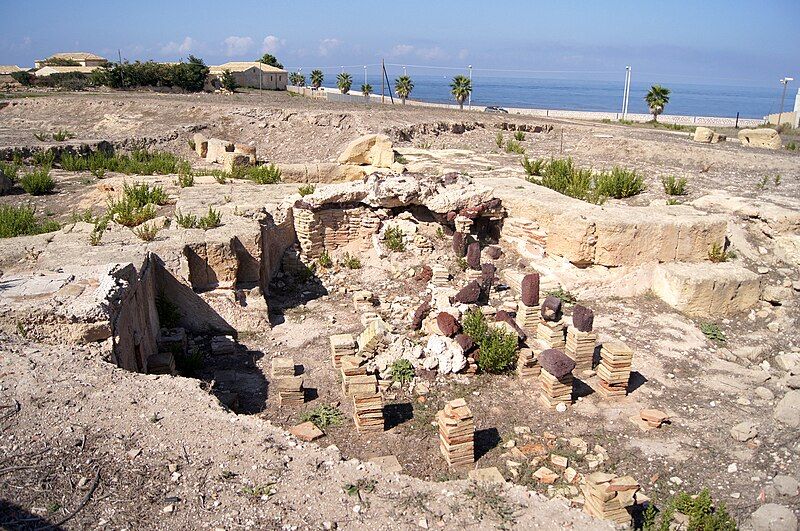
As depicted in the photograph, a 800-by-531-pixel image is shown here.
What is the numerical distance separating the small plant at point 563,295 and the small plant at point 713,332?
1801mm

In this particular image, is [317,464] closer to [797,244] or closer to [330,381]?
[330,381]

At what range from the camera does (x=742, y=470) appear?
17.3ft

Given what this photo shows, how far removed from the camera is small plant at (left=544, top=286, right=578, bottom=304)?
28.8 feet

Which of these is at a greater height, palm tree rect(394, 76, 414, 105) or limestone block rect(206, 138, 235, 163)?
palm tree rect(394, 76, 414, 105)

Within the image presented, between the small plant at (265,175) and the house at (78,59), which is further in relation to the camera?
the house at (78,59)

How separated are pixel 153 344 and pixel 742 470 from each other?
6.40m

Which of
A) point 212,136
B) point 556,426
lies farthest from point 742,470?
point 212,136

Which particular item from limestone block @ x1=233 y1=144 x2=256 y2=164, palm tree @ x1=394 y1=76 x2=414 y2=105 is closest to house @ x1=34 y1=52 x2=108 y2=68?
palm tree @ x1=394 y1=76 x2=414 y2=105

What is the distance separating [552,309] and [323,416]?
3344 millimetres

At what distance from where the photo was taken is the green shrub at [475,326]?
23.1ft

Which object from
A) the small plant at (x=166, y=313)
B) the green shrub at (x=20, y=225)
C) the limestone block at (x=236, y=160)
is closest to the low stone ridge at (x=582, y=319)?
the small plant at (x=166, y=313)

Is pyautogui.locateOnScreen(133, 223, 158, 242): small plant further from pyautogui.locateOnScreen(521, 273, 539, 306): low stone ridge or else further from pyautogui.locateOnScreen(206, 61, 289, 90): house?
pyautogui.locateOnScreen(206, 61, 289, 90): house

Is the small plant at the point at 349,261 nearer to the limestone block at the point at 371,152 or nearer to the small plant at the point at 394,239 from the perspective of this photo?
the small plant at the point at 394,239

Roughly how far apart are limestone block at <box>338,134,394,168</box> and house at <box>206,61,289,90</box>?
108ft
